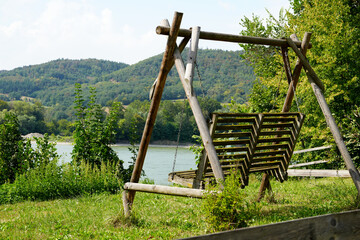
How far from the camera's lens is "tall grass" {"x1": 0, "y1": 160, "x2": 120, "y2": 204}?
8.12 metres

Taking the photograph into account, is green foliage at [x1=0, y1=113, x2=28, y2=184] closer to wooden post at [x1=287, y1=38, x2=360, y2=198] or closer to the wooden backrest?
the wooden backrest

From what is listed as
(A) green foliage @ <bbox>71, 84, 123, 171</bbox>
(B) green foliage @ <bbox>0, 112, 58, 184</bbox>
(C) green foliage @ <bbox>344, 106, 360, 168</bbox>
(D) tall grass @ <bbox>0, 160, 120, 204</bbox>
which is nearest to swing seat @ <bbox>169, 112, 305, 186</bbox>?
(D) tall grass @ <bbox>0, 160, 120, 204</bbox>

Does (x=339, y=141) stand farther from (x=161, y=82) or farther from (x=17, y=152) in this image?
(x=17, y=152)

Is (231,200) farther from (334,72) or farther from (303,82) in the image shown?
(334,72)

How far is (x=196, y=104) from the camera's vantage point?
15.3 feet

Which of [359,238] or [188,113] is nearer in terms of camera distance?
[359,238]

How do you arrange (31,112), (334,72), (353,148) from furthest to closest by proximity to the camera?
(31,112)
(334,72)
(353,148)

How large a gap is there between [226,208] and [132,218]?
1799mm

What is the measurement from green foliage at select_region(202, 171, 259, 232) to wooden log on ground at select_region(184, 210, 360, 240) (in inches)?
73.1

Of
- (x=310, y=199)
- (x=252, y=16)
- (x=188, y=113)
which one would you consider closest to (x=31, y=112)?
(x=188, y=113)

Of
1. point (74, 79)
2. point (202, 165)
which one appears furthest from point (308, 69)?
point (74, 79)

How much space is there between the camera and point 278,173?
20.8 feet

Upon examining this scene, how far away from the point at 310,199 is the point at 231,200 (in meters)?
4.13

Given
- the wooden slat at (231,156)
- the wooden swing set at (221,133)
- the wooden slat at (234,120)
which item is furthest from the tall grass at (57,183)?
the wooden slat at (234,120)
